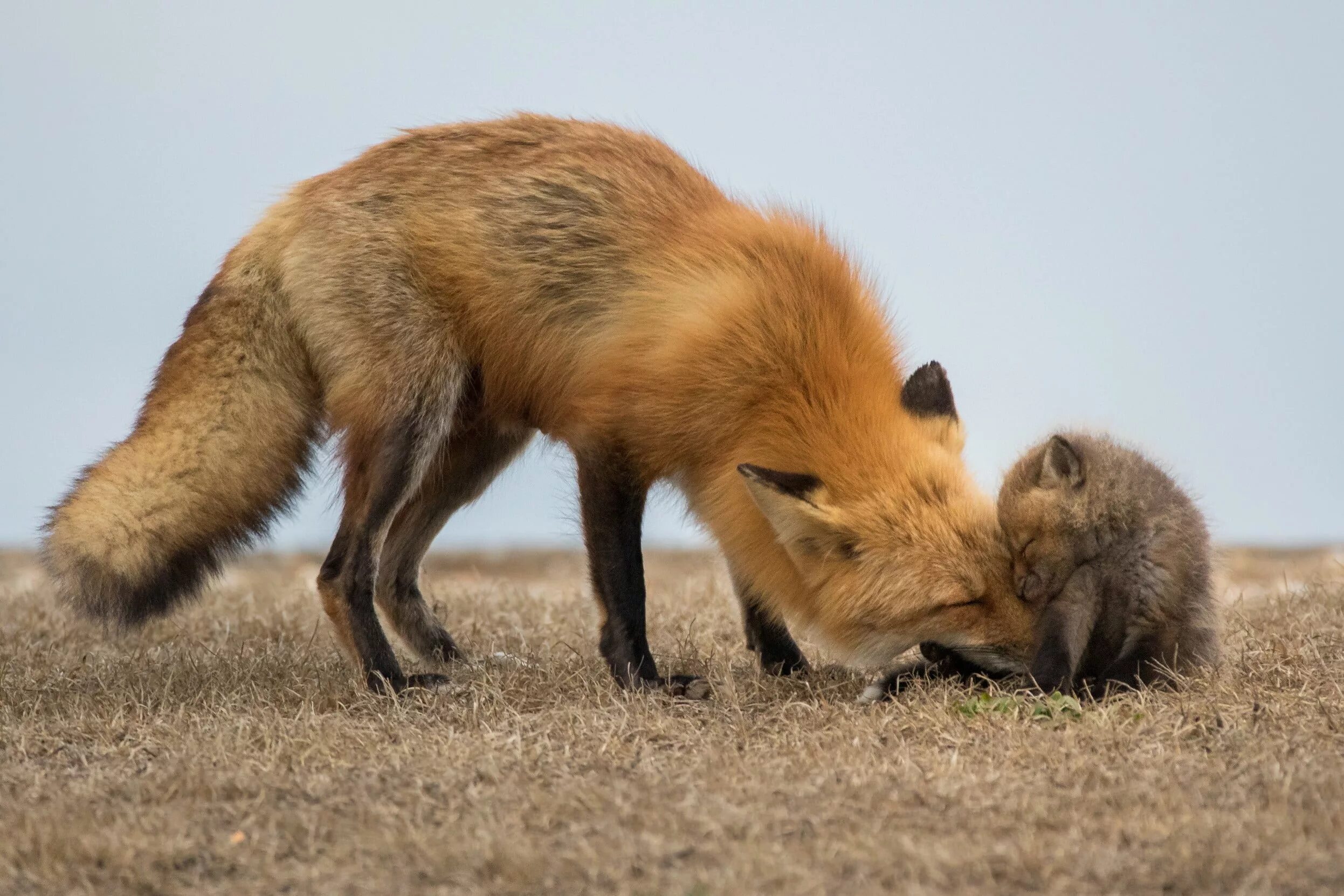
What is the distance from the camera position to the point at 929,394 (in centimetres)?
483

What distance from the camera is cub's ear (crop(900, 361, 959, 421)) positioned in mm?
4805

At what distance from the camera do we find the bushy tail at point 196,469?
192 inches

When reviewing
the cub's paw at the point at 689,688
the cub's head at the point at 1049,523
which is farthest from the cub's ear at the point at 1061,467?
the cub's paw at the point at 689,688

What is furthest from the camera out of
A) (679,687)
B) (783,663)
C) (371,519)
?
(783,663)

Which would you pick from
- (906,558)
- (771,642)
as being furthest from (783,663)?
(906,558)

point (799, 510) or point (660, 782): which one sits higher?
point (799, 510)

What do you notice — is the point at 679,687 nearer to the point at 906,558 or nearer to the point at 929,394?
the point at 906,558

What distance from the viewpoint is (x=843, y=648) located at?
4.61 meters

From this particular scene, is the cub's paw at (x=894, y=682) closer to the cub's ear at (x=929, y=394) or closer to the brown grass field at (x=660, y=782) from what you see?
the brown grass field at (x=660, y=782)

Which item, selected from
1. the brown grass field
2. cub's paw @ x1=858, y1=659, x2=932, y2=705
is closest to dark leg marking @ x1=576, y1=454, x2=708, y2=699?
the brown grass field

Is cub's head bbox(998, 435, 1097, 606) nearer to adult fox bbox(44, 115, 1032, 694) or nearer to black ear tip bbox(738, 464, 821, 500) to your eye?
adult fox bbox(44, 115, 1032, 694)

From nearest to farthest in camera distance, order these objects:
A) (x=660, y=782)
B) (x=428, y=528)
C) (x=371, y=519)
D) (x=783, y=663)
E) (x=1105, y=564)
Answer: (x=660, y=782) → (x=1105, y=564) → (x=371, y=519) → (x=783, y=663) → (x=428, y=528)

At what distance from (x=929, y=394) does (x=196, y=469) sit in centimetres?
287

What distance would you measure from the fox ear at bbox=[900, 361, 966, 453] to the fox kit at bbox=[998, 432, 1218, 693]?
0.26 meters
